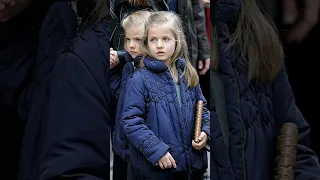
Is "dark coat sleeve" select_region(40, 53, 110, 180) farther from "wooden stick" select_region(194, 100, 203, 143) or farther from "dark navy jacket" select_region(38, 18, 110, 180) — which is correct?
"wooden stick" select_region(194, 100, 203, 143)

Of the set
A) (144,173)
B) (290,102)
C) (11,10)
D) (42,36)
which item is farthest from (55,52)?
(290,102)

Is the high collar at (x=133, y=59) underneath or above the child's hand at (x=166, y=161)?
above

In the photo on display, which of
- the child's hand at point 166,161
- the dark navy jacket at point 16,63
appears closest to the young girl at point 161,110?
the child's hand at point 166,161

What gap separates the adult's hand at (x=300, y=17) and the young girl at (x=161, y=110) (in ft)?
1.38

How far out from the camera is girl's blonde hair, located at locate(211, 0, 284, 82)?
1.82 meters

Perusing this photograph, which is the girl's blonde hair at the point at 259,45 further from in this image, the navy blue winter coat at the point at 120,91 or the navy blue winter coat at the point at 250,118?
the navy blue winter coat at the point at 120,91

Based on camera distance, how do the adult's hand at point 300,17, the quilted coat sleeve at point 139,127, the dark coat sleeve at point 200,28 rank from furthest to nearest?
the adult's hand at point 300,17, the dark coat sleeve at point 200,28, the quilted coat sleeve at point 139,127

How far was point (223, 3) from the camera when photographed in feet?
5.84

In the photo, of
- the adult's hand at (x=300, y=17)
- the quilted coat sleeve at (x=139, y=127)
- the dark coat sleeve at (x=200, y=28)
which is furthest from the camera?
→ the adult's hand at (x=300, y=17)

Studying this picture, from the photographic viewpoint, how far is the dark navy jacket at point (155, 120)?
5.27ft

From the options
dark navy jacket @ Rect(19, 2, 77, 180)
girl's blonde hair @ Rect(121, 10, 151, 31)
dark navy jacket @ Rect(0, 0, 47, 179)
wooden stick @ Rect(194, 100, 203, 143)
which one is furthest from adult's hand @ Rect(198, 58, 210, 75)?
dark navy jacket @ Rect(0, 0, 47, 179)

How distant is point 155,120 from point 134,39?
26 cm

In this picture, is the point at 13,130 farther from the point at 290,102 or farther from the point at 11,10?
Answer: the point at 290,102

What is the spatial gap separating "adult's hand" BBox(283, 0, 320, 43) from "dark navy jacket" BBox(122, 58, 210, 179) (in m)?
0.44
